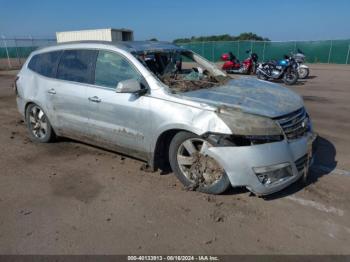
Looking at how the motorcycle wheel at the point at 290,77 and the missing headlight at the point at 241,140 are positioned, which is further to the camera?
the motorcycle wheel at the point at 290,77

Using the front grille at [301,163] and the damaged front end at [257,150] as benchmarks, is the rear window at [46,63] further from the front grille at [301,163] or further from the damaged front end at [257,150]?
the front grille at [301,163]

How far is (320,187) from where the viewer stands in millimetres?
4203

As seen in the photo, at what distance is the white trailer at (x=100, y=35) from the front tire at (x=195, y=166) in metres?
23.7

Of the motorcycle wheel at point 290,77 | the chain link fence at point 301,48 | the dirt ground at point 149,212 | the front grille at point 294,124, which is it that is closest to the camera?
the dirt ground at point 149,212

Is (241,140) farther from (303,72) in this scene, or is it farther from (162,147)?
(303,72)

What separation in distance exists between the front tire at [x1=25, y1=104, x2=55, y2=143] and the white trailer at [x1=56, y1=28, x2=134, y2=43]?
21.2 metres

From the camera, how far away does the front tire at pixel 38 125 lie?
6.00 metres

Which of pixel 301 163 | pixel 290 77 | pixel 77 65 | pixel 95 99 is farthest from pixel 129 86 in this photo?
pixel 290 77

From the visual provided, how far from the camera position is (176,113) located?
13.1ft

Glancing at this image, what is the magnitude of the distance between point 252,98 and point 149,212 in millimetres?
1749

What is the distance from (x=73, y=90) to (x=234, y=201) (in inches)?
112

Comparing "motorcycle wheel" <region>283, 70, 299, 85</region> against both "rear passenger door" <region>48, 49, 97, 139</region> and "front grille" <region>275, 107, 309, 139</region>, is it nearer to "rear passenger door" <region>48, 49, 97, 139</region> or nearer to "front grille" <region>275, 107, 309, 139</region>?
"front grille" <region>275, 107, 309, 139</region>

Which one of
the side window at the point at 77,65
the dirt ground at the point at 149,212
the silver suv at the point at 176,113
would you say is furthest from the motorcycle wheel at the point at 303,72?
the side window at the point at 77,65


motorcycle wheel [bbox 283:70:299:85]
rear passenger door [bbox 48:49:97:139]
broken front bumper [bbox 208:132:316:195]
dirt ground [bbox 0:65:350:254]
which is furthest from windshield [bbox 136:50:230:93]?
motorcycle wheel [bbox 283:70:299:85]
